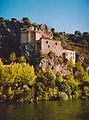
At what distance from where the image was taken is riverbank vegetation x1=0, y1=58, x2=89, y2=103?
49938mm

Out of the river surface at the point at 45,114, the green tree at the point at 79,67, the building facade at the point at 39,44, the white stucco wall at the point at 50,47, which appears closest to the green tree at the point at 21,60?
the building facade at the point at 39,44

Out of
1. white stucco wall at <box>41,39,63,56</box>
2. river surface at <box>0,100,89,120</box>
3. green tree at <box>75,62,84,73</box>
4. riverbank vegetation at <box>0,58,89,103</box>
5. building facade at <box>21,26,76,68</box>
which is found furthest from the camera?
green tree at <box>75,62,84,73</box>

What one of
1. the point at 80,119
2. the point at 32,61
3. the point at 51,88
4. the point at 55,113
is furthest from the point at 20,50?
the point at 80,119

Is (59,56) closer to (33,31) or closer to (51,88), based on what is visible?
(33,31)

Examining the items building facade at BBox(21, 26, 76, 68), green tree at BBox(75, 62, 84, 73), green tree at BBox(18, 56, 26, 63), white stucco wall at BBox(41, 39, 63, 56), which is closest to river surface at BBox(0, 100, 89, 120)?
green tree at BBox(18, 56, 26, 63)

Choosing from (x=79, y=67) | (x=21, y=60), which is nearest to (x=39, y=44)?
(x=21, y=60)

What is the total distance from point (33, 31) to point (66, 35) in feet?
104

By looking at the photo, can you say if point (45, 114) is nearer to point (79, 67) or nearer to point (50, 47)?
point (50, 47)

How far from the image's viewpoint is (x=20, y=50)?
6288cm

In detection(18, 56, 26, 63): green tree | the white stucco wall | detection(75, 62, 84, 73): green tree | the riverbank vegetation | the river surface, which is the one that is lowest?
the river surface

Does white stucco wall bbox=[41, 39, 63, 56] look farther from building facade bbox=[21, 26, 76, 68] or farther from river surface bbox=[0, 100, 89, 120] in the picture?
river surface bbox=[0, 100, 89, 120]

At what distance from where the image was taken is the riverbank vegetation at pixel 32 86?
49.9m

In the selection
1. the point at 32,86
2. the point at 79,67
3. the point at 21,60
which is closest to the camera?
the point at 32,86

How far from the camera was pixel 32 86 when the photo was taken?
52.2 metres
